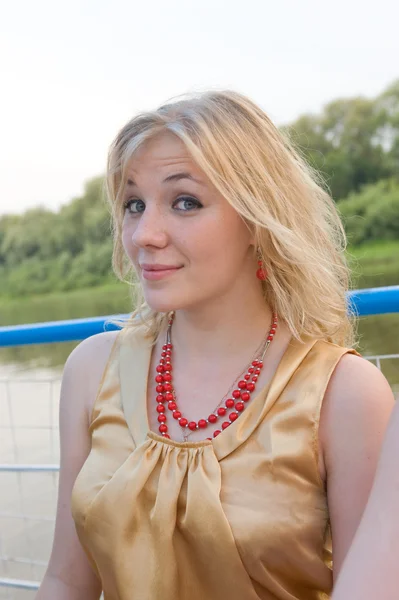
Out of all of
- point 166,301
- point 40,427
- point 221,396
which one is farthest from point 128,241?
point 40,427

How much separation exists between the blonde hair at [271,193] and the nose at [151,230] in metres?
0.14

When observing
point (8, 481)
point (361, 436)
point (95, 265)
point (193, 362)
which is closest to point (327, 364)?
point (361, 436)

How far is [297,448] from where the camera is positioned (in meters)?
1.35

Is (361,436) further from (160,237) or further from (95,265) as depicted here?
(95,265)

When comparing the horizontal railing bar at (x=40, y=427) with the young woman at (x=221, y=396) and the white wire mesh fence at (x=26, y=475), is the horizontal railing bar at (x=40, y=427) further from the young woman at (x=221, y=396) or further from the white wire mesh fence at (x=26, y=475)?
the young woman at (x=221, y=396)

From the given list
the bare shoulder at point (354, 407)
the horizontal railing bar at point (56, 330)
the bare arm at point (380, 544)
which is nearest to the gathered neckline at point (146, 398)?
the bare shoulder at point (354, 407)

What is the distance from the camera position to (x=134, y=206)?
5.18ft

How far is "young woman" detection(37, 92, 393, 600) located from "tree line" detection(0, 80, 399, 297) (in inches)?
916

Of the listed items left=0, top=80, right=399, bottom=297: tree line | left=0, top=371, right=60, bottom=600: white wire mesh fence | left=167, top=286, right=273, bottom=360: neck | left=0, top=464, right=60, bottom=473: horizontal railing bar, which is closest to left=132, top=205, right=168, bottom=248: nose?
left=167, top=286, right=273, bottom=360: neck

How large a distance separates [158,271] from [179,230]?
97 mm

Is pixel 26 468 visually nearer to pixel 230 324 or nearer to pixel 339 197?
pixel 230 324

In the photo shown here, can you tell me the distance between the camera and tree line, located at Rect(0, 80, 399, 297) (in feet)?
90.6

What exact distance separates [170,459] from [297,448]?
0.27 meters

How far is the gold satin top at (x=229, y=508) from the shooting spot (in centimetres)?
132
